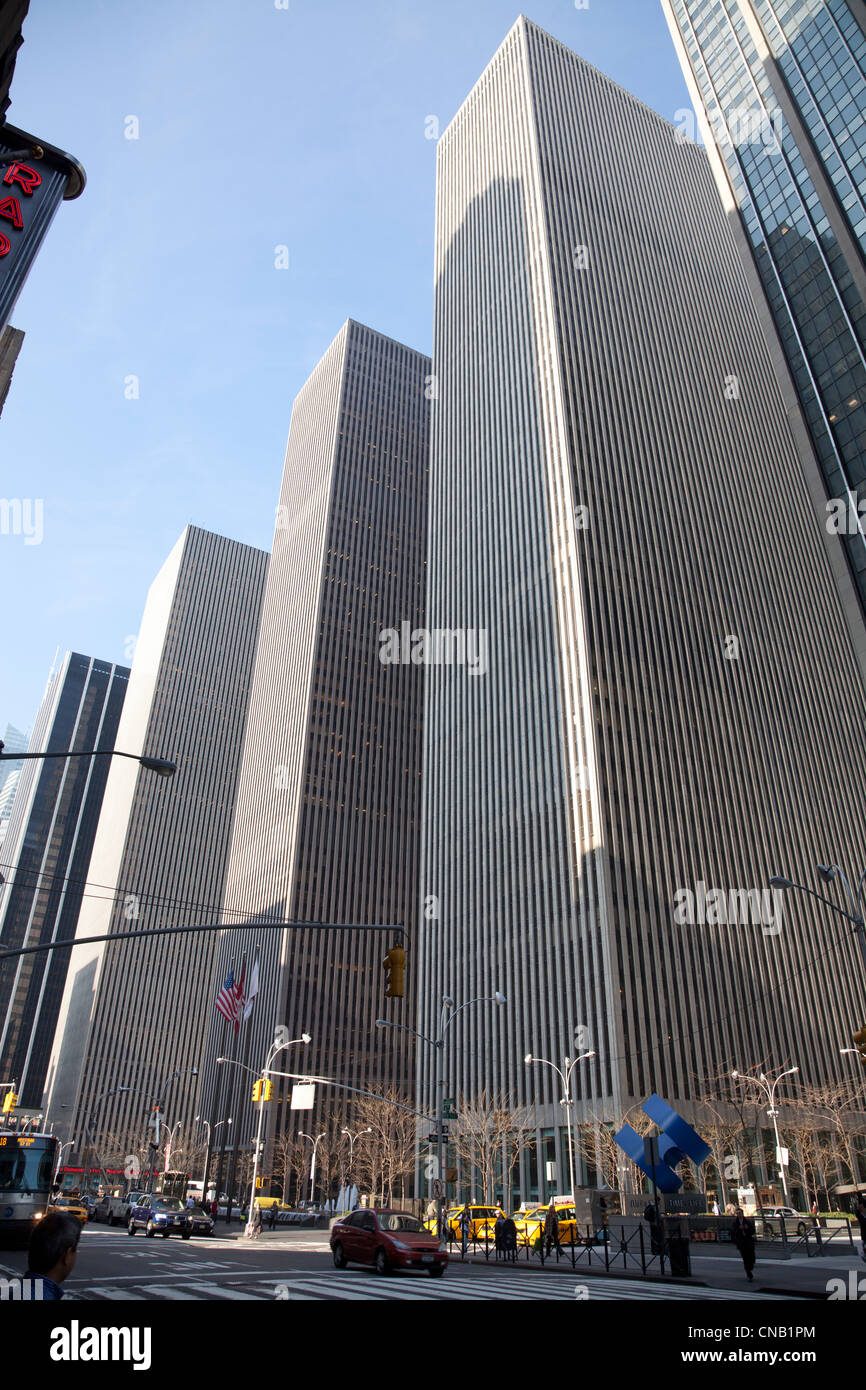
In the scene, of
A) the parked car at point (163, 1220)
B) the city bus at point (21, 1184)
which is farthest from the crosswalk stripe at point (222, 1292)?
the parked car at point (163, 1220)

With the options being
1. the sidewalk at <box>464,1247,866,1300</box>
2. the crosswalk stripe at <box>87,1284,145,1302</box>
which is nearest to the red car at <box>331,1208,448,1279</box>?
the sidewalk at <box>464,1247,866,1300</box>

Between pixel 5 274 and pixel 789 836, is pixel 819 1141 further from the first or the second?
pixel 5 274

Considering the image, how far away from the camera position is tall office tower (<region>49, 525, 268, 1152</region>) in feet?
496

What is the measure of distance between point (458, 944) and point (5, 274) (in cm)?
8233

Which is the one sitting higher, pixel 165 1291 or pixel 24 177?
pixel 24 177

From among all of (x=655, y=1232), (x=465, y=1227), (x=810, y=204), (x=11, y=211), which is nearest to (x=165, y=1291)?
(x=655, y=1232)

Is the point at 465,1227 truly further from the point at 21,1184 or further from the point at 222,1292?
the point at 222,1292

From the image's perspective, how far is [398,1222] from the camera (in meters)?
24.0

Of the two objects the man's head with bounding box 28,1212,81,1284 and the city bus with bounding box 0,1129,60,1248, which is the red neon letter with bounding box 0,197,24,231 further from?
the man's head with bounding box 28,1212,81,1284

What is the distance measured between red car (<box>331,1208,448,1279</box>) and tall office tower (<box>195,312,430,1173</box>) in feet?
275

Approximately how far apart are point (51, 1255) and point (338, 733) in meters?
133

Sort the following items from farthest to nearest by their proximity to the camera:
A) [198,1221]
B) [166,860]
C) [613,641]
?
1. [166,860]
2. [613,641]
3. [198,1221]

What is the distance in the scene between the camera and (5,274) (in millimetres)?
24641
